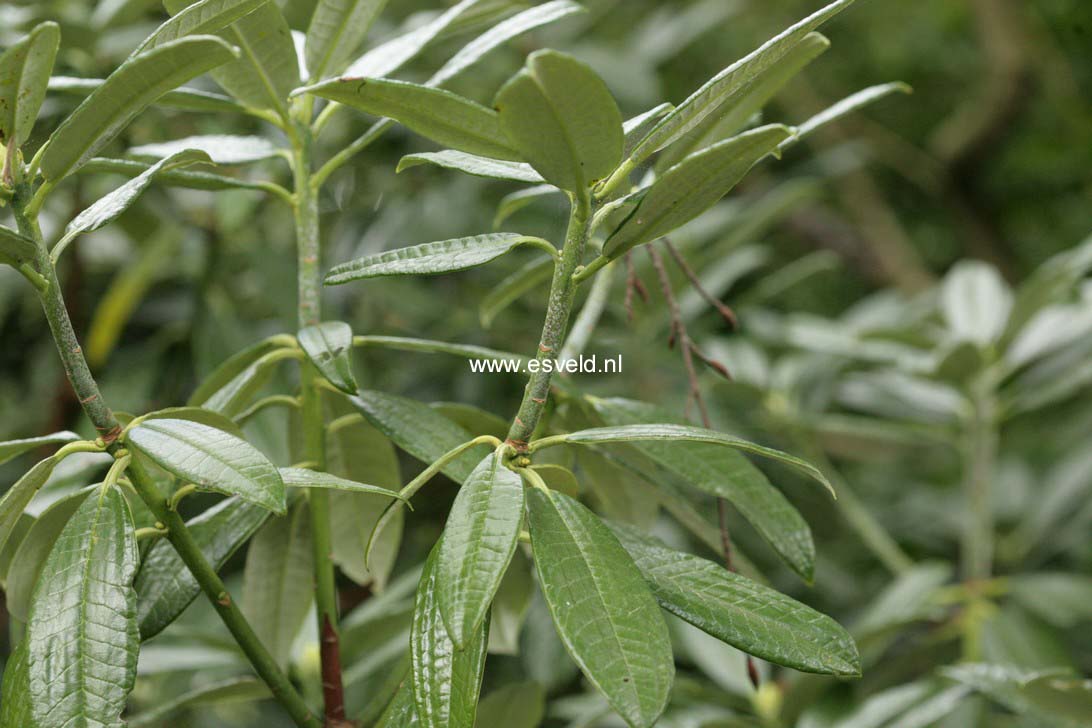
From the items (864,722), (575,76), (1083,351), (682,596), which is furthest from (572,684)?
(575,76)

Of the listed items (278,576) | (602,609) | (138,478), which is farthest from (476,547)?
(278,576)

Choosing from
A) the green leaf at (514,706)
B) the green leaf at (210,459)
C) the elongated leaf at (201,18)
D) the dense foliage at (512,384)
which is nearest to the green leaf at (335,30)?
the dense foliage at (512,384)

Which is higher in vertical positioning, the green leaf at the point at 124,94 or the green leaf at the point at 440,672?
the green leaf at the point at 124,94

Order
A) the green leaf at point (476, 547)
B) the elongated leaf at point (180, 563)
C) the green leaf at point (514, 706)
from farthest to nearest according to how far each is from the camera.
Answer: the green leaf at point (514, 706) < the elongated leaf at point (180, 563) < the green leaf at point (476, 547)

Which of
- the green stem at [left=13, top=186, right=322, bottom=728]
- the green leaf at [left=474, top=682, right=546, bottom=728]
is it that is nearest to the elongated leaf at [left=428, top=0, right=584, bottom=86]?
the green stem at [left=13, top=186, right=322, bottom=728]

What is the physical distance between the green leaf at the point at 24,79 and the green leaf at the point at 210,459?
12 cm

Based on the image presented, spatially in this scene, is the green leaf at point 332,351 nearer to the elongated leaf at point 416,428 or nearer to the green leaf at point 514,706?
the elongated leaf at point 416,428

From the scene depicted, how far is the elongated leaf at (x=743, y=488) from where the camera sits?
1.68 feet

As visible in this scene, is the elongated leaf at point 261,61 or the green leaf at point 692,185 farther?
the elongated leaf at point 261,61

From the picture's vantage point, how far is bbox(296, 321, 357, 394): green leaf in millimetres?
433

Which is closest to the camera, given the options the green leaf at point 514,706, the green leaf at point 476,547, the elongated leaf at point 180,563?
the green leaf at point 476,547

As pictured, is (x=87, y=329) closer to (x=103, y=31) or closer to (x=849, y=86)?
(x=103, y=31)

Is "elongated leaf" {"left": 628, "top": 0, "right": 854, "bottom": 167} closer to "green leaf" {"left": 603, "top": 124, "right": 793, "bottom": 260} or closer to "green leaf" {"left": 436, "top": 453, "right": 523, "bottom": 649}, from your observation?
"green leaf" {"left": 603, "top": 124, "right": 793, "bottom": 260}

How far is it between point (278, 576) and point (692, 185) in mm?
335
